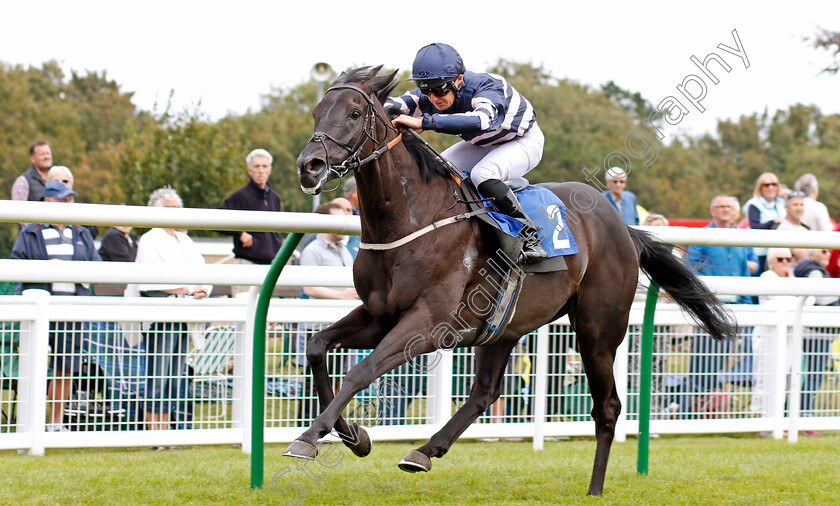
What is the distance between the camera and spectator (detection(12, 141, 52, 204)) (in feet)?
26.6

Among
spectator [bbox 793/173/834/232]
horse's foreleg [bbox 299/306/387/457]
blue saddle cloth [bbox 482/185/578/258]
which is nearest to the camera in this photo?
horse's foreleg [bbox 299/306/387/457]

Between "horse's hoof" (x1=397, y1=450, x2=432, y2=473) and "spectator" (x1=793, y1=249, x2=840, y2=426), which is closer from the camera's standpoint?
"horse's hoof" (x1=397, y1=450, x2=432, y2=473)

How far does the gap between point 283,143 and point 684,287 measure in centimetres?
3987

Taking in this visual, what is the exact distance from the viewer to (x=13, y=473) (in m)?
4.50

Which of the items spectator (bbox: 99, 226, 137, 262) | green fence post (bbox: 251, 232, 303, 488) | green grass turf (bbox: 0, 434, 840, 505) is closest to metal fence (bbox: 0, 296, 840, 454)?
green grass turf (bbox: 0, 434, 840, 505)

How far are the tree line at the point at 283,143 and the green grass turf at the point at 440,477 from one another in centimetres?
1238

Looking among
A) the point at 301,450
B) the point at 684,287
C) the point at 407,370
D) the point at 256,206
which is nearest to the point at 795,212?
the point at 684,287

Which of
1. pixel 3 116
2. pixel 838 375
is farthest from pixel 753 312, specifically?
pixel 3 116

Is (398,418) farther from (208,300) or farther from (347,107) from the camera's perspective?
(347,107)

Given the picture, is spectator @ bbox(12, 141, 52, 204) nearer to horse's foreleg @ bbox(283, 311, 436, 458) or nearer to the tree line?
horse's foreleg @ bbox(283, 311, 436, 458)

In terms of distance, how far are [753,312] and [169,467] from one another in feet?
13.8

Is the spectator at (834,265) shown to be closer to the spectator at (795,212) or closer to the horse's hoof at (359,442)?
the spectator at (795,212)

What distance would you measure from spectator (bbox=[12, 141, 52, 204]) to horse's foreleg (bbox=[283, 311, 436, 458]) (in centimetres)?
544

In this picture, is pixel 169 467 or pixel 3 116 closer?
pixel 169 467
